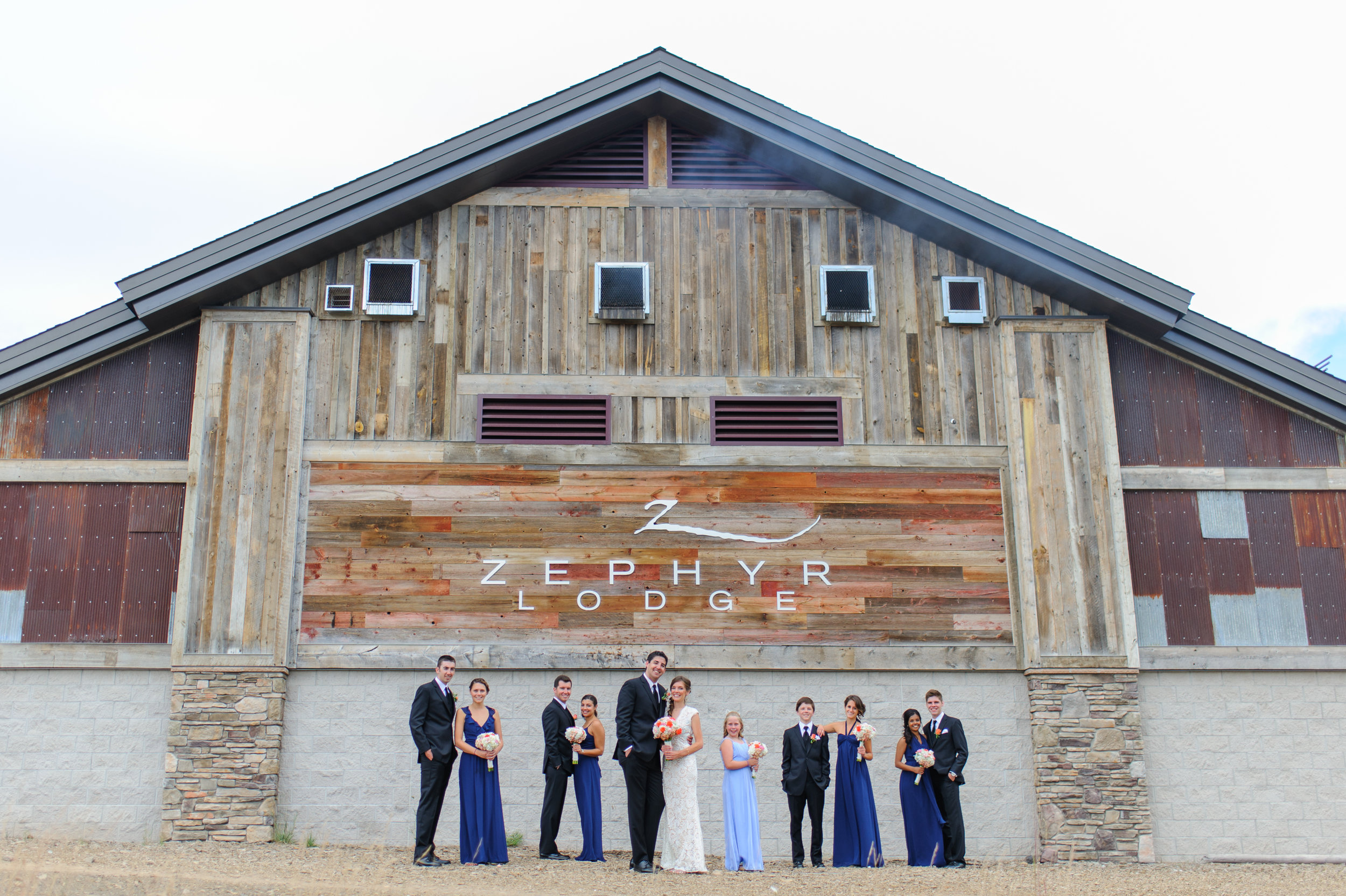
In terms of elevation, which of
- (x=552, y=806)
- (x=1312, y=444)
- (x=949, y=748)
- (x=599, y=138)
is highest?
(x=599, y=138)

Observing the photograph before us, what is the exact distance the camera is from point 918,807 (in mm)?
11984

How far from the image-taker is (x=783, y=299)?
14.6 metres

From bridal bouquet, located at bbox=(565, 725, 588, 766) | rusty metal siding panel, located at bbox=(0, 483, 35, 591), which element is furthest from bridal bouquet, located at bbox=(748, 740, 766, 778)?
rusty metal siding panel, located at bbox=(0, 483, 35, 591)

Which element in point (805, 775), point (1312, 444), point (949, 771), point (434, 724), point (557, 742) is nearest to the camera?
point (434, 724)

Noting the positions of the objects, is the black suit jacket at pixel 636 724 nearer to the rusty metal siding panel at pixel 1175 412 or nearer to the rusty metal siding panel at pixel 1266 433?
the rusty metal siding panel at pixel 1175 412

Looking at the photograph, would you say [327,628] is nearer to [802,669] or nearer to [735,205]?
[802,669]

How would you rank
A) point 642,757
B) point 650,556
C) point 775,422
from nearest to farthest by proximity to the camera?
point 642,757
point 650,556
point 775,422

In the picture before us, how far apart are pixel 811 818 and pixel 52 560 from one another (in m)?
8.82

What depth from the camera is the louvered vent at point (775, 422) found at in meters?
14.1

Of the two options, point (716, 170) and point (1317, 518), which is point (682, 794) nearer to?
point (716, 170)

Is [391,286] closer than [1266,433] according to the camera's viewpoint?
Yes

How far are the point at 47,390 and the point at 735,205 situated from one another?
27.6 feet

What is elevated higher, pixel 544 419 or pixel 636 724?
pixel 544 419

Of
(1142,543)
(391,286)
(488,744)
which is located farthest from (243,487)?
(1142,543)
